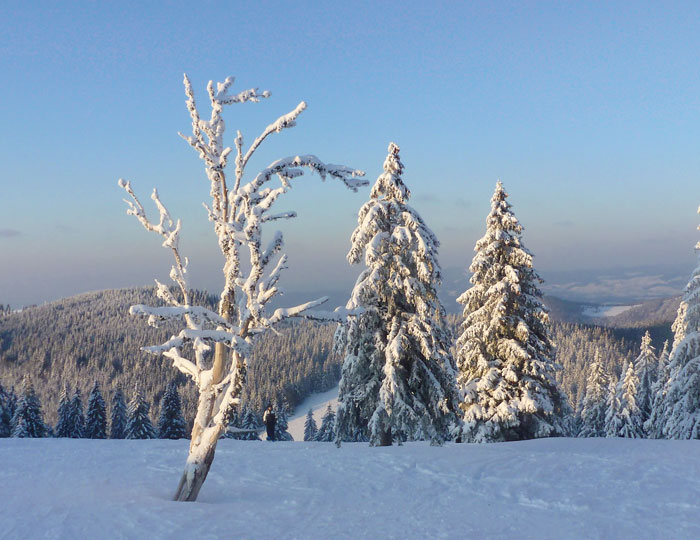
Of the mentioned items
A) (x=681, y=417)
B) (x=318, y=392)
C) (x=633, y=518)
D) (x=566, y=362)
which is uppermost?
(x=633, y=518)

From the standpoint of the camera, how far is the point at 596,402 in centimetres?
5131

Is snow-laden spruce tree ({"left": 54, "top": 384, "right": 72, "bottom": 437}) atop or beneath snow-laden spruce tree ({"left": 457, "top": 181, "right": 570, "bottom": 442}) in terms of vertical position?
beneath

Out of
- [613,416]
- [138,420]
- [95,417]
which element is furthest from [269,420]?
[95,417]

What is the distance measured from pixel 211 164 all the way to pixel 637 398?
48.9 metres

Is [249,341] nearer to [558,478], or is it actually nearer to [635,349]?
[558,478]

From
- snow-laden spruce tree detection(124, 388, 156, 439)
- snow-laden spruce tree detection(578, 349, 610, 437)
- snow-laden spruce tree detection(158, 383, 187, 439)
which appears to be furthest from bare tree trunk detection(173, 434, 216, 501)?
snow-laden spruce tree detection(578, 349, 610, 437)

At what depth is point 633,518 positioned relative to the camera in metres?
8.93

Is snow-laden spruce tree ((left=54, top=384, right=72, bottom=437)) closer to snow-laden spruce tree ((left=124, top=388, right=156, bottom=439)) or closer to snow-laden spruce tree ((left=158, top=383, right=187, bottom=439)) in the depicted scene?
snow-laden spruce tree ((left=124, top=388, right=156, bottom=439))

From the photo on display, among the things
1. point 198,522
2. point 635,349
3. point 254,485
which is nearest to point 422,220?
point 254,485

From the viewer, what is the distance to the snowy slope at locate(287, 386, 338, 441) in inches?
5242

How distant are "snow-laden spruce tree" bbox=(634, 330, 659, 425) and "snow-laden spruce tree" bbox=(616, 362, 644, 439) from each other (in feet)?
4.63

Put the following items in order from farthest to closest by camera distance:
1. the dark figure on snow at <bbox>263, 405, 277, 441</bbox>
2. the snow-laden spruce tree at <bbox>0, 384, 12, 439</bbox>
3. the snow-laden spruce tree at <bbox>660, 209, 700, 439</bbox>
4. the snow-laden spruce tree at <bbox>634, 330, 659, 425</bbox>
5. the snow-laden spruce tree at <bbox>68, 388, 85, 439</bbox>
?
the snow-laden spruce tree at <bbox>68, 388, 85, 439</bbox> < the snow-laden spruce tree at <bbox>634, 330, 659, 425</bbox> < the snow-laden spruce tree at <bbox>0, 384, 12, 439</bbox> < the snow-laden spruce tree at <bbox>660, 209, 700, 439</bbox> < the dark figure on snow at <bbox>263, 405, 277, 441</bbox>

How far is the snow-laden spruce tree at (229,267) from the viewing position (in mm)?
8930

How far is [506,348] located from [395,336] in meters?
6.14
